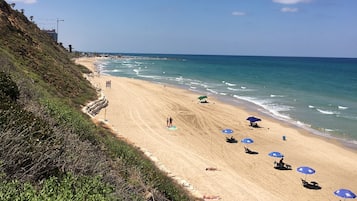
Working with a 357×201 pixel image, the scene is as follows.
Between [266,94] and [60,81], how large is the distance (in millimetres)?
36499

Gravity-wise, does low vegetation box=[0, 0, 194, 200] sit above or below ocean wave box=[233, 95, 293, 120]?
above

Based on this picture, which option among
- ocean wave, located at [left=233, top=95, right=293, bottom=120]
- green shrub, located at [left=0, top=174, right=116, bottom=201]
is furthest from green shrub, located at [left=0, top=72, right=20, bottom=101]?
ocean wave, located at [left=233, top=95, right=293, bottom=120]

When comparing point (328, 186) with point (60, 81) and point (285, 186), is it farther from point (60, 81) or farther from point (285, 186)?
point (60, 81)

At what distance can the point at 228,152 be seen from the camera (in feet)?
76.8

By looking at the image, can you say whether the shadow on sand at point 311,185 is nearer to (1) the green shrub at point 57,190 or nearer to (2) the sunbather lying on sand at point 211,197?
(2) the sunbather lying on sand at point 211,197

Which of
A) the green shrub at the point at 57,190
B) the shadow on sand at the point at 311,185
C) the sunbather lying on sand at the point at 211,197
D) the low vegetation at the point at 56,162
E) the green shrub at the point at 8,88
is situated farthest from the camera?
the shadow on sand at the point at 311,185

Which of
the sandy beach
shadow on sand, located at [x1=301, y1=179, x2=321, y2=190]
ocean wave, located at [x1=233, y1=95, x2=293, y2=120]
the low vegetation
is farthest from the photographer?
ocean wave, located at [x1=233, y1=95, x2=293, y2=120]

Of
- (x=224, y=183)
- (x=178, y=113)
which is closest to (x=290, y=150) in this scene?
(x=224, y=183)

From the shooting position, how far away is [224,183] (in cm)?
1750

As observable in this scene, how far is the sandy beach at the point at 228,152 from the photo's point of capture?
17.4 meters

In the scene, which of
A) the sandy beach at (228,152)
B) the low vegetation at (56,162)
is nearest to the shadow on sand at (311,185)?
the sandy beach at (228,152)

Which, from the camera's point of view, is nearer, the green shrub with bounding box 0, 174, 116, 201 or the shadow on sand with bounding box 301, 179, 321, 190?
the green shrub with bounding box 0, 174, 116, 201

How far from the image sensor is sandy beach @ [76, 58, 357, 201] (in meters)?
17.4

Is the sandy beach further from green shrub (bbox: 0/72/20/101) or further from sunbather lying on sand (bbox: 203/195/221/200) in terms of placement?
green shrub (bbox: 0/72/20/101)
